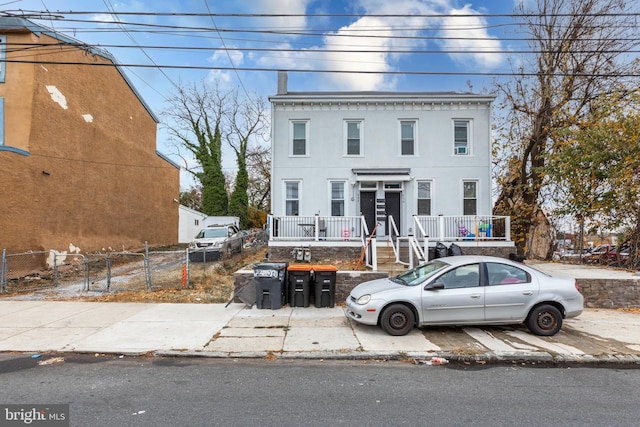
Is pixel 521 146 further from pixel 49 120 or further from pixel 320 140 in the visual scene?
pixel 49 120

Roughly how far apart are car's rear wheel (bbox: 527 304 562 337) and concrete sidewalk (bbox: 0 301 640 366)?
6.9 inches

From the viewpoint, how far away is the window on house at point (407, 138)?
15.5m

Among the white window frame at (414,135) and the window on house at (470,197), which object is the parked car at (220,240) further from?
the window on house at (470,197)

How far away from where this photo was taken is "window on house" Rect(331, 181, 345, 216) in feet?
50.5

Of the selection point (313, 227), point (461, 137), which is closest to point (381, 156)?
point (461, 137)

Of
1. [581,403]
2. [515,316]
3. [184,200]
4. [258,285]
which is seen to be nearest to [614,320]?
[515,316]

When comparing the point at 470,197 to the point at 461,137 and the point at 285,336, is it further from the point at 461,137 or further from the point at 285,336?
the point at 285,336

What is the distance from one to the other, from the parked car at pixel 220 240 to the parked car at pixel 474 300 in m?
10.6

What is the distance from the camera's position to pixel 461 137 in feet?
50.8

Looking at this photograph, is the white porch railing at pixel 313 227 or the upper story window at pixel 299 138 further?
the upper story window at pixel 299 138

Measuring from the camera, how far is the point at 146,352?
5.61 meters

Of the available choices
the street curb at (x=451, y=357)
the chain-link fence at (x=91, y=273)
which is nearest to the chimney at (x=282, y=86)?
the chain-link fence at (x=91, y=273)

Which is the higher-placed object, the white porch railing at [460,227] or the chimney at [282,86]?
the chimney at [282,86]

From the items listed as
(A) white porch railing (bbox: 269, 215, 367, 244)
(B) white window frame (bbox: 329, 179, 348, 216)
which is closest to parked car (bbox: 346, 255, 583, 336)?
(A) white porch railing (bbox: 269, 215, 367, 244)
